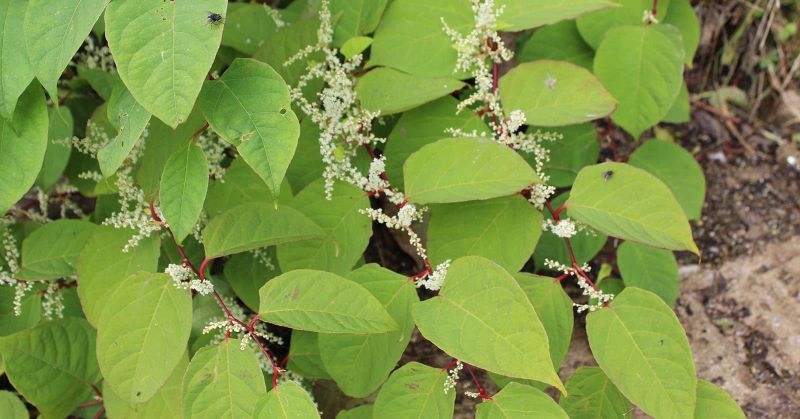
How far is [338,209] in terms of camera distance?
1847mm

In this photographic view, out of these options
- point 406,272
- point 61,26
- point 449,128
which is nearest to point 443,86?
point 449,128

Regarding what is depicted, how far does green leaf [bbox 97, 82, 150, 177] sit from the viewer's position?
1517 millimetres

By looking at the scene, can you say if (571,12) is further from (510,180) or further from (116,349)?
(116,349)

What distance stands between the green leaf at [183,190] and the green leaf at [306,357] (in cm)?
52

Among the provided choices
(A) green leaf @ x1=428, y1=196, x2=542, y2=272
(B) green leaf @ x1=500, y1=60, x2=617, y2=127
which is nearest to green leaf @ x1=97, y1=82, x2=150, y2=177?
(A) green leaf @ x1=428, y1=196, x2=542, y2=272

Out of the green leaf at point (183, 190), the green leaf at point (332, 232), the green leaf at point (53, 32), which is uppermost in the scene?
the green leaf at point (53, 32)

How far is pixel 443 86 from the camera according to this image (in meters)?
1.89

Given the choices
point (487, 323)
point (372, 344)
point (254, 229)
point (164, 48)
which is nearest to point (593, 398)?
point (487, 323)

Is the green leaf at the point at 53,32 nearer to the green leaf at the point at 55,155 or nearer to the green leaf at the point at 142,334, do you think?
the green leaf at the point at 142,334

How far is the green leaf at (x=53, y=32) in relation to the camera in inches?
56.9

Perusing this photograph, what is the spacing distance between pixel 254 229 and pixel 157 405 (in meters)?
0.52

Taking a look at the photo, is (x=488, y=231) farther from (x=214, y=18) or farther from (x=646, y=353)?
(x=214, y=18)

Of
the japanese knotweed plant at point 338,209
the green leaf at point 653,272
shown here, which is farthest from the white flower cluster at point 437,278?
the green leaf at point 653,272

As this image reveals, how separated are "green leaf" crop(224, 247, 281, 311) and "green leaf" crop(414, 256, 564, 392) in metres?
0.61
